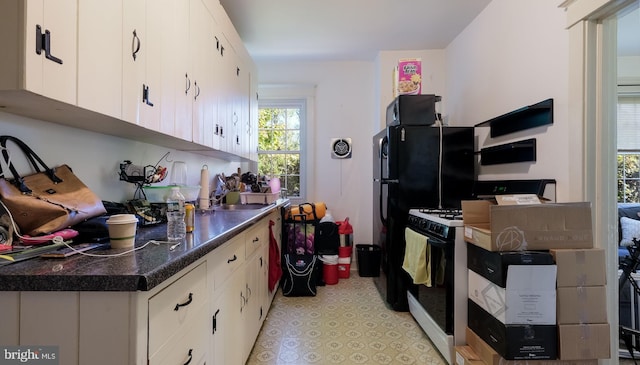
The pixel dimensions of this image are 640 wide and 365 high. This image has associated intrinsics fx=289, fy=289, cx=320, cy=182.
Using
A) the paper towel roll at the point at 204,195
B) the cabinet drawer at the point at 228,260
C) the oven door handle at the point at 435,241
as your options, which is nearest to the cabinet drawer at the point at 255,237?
the cabinet drawer at the point at 228,260

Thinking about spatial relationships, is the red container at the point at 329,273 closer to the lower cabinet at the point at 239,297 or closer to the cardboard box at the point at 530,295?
the lower cabinet at the point at 239,297

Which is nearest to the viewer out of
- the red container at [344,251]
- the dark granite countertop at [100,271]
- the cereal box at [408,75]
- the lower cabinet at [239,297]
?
the dark granite countertop at [100,271]

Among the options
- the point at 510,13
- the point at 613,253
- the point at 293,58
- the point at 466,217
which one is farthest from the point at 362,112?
the point at 613,253

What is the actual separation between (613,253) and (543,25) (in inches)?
59.3

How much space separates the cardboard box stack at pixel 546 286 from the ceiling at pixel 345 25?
6.88 feet

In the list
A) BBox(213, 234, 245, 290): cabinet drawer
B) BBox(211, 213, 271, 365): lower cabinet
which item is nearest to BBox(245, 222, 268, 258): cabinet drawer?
BBox(211, 213, 271, 365): lower cabinet

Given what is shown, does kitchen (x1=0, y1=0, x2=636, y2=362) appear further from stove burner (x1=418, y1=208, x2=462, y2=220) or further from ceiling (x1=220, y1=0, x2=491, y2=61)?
stove burner (x1=418, y1=208, x2=462, y2=220)

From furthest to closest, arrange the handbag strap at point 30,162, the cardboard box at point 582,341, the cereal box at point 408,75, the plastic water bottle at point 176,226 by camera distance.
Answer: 1. the cereal box at point 408,75
2. the cardboard box at point 582,341
3. the plastic water bottle at point 176,226
4. the handbag strap at point 30,162

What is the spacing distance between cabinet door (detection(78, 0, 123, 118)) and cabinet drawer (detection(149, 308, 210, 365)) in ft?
2.77

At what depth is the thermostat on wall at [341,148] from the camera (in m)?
3.85

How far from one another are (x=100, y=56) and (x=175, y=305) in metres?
0.93

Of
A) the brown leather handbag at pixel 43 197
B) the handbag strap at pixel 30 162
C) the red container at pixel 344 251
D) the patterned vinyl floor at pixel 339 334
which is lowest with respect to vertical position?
the patterned vinyl floor at pixel 339 334

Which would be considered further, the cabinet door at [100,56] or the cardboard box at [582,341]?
the cardboard box at [582,341]

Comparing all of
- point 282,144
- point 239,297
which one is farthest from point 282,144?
point 239,297
